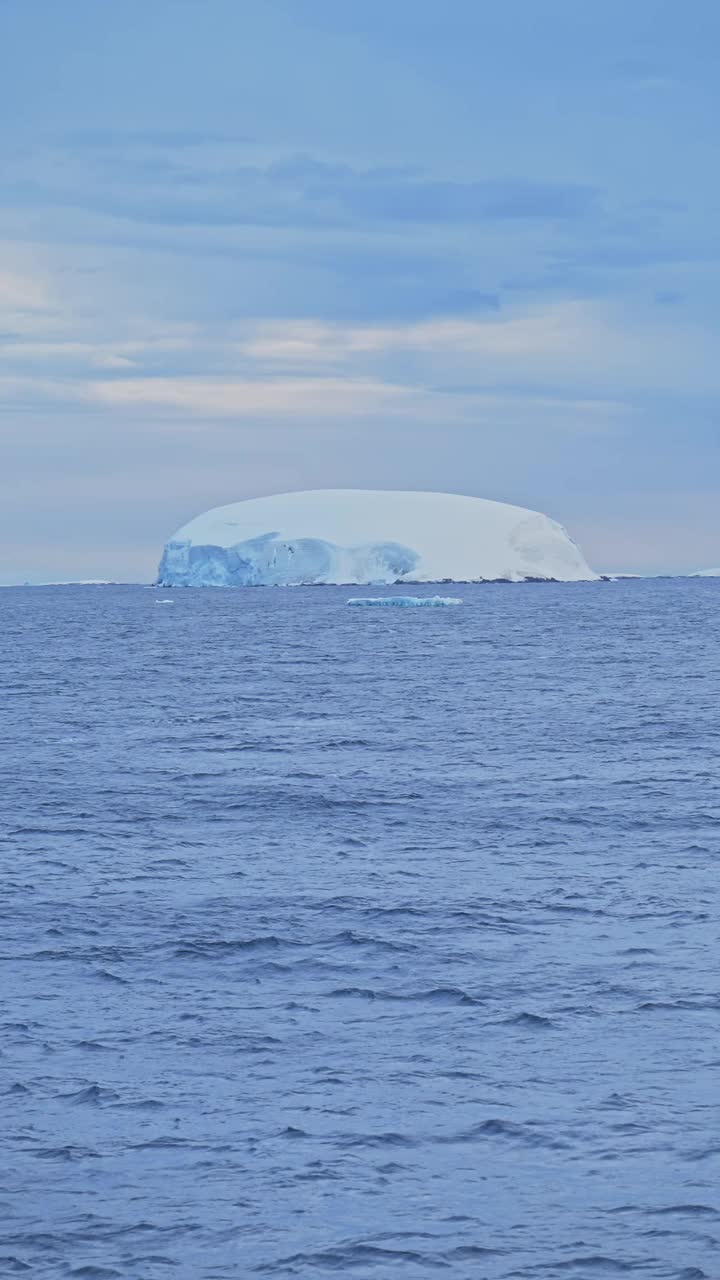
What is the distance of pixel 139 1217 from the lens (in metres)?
11.4

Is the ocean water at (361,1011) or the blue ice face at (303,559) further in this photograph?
the blue ice face at (303,559)

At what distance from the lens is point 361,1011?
1608cm

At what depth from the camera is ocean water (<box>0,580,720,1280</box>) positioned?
36.9ft

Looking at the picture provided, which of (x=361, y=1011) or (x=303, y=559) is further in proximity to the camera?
(x=303, y=559)

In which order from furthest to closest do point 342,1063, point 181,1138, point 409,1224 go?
point 342,1063 → point 181,1138 → point 409,1224

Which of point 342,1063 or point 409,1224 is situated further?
point 342,1063

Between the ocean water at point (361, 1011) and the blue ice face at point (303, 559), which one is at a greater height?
the blue ice face at point (303, 559)

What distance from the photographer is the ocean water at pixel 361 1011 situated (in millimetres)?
11234

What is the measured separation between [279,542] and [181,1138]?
180 metres

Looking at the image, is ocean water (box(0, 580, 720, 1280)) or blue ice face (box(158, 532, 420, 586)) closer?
ocean water (box(0, 580, 720, 1280))

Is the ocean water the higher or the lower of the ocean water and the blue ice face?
the lower

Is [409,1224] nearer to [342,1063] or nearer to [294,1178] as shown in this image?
[294,1178]

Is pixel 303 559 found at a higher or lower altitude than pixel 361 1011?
higher

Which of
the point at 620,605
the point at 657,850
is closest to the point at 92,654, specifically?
the point at 657,850
